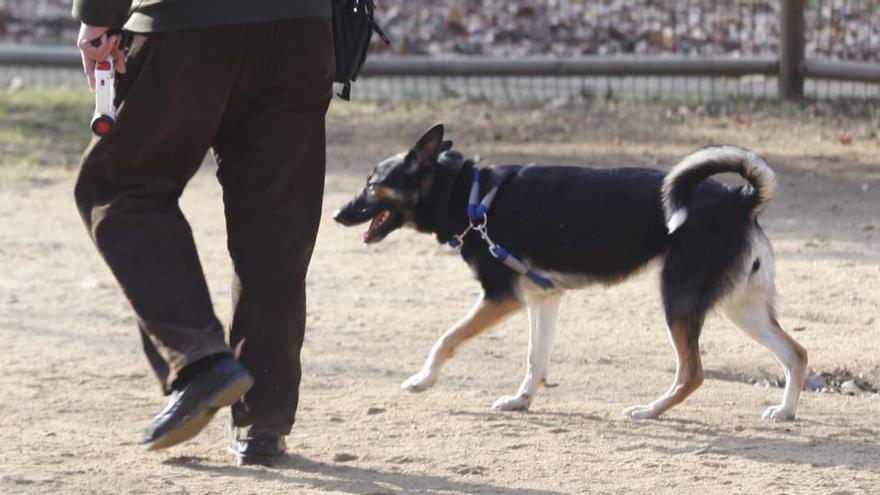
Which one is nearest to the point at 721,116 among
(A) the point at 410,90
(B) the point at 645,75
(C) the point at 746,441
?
(B) the point at 645,75

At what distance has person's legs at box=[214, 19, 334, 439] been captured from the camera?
14.5 feet

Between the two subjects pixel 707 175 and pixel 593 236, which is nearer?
pixel 707 175

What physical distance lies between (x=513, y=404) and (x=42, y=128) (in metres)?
7.09

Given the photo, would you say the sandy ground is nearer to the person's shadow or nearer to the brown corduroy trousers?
the person's shadow

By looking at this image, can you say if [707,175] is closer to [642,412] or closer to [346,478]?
[642,412]

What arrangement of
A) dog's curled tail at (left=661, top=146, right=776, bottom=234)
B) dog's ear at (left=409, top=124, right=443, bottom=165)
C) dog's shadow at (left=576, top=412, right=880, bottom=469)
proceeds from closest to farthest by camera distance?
dog's shadow at (left=576, top=412, right=880, bottom=469) → dog's curled tail at (left=661, top=146, right=776, bottom=234) → dog's ear at (left=409, top=124, right=443, bottom=165)

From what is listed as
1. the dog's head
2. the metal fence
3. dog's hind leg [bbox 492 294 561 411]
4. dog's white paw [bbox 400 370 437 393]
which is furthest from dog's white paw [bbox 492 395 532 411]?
the metal fence

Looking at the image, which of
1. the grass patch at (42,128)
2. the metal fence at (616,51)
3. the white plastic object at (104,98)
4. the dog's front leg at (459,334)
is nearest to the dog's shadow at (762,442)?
the dog's front leg at (459,334)

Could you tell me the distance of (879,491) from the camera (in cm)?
445

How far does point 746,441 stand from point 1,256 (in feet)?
15.7

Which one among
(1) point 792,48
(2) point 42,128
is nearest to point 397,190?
(1) point 792,48

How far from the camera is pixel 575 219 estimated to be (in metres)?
5.77

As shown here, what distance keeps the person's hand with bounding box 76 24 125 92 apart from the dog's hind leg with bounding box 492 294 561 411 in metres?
2.08

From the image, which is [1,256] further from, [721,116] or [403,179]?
[721,116]
